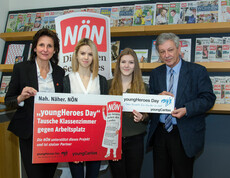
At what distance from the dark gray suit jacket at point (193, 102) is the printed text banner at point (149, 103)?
13 cm

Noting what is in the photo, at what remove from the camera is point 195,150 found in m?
2.01

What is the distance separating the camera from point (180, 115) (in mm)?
1940

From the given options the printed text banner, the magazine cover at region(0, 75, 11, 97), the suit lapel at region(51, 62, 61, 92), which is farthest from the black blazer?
the magazine cover at region(0, 75, 11, 97)

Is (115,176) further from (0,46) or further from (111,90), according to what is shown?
(0,46)

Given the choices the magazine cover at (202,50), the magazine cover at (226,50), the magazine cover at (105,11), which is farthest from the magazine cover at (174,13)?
the magazine cover at (105,11)

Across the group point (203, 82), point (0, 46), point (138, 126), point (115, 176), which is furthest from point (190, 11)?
point (0, 46)

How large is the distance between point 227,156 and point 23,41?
3771 millimetres

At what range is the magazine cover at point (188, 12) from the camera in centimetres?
307

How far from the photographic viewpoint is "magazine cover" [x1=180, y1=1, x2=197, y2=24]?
3.07m

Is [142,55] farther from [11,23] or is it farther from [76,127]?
[11,23]

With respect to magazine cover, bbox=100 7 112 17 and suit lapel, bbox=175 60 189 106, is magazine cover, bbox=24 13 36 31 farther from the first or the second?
suit lapel, bbox=175 60 189 106

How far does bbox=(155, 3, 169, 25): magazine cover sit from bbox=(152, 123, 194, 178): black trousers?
1732mm

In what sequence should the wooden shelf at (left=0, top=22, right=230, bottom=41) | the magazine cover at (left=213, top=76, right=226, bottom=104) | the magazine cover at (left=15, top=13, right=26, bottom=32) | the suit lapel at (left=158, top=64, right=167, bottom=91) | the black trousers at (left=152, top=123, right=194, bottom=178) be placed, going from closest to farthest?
the black trousers at (left=152, top=123, right=194, bottom=178) → the suit lapel at (left=158, top=64, right=167, bottom=91) → the wooden shelf at (left=0, top=22, right=230, bottom=41) → the magazine cover at (left=213, top=76, right=226, bottom=104) → the magazine cover at (left=15, top=13, right=26, bottom=32)

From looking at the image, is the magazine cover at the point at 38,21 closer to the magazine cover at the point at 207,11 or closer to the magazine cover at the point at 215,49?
the magazine cover at the point at 207,11
